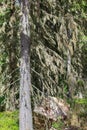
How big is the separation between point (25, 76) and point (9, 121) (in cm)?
225

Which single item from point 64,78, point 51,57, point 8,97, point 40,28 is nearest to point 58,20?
point 40,28

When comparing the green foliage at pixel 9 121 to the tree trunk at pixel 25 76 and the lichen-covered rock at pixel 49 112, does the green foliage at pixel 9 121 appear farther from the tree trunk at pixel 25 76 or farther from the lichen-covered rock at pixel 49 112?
the tree trunk at pixel 25 76

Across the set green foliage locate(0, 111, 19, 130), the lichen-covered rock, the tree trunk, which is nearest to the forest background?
green foliage locate(0, 111, 19, 130)

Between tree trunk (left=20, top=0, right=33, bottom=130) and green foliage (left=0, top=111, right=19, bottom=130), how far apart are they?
1.02 meters

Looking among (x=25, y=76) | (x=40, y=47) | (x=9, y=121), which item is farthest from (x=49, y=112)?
(x=40, y=47)

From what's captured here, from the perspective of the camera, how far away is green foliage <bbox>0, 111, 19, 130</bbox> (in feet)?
41.5

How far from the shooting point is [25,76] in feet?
38.7

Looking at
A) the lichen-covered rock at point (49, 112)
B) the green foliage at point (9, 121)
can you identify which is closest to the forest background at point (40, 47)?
the green foliage at point (9, 121)

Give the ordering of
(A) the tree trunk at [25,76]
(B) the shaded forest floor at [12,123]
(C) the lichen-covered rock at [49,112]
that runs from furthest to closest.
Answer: (C) the lichen-covered rock at [49,112]
(B) the shaded forest floor at [12,123]
(A) the tree trunk at [25,76]

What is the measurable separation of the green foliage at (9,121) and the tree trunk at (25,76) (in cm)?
102

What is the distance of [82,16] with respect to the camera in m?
15.5

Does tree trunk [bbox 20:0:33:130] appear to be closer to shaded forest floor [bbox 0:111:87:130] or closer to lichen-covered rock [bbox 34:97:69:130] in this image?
lichen-covered rock [bbox 34:97:69:130]

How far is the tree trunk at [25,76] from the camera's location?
464 inches

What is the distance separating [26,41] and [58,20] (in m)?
2.50
